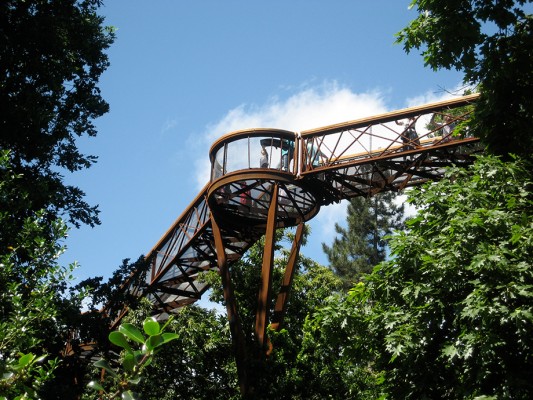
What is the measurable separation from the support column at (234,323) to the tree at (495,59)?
726 centimetres

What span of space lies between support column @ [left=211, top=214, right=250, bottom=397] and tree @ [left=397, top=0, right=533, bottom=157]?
7261 mm

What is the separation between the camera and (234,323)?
14.3 metres

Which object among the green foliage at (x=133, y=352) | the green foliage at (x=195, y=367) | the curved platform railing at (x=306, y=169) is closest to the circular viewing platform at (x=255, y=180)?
the curved platform railing at (x=306, y=169)

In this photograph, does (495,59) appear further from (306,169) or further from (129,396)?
(129,396)

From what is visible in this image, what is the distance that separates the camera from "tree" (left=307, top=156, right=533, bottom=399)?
754cm

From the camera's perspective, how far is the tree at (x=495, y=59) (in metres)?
9.76

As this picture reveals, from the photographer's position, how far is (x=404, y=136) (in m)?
13.1

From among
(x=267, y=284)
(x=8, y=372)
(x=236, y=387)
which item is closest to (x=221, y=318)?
(x=236, y=387)

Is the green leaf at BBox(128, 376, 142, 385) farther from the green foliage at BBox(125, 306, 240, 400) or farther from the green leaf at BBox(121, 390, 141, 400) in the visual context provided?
the green foliage at BBox(125, 306, 240, 400)

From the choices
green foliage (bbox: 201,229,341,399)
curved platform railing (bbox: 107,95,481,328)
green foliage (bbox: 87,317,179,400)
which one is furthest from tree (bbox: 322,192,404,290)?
green foliage (bbox: 87,317,179,400)

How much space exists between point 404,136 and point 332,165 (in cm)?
176

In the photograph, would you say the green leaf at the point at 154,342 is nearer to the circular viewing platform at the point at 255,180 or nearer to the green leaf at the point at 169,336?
the green leaf at the point at 169,336

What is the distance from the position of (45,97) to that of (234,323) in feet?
22.5

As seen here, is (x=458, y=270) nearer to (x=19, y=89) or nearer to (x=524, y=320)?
(x=524, y=320)
